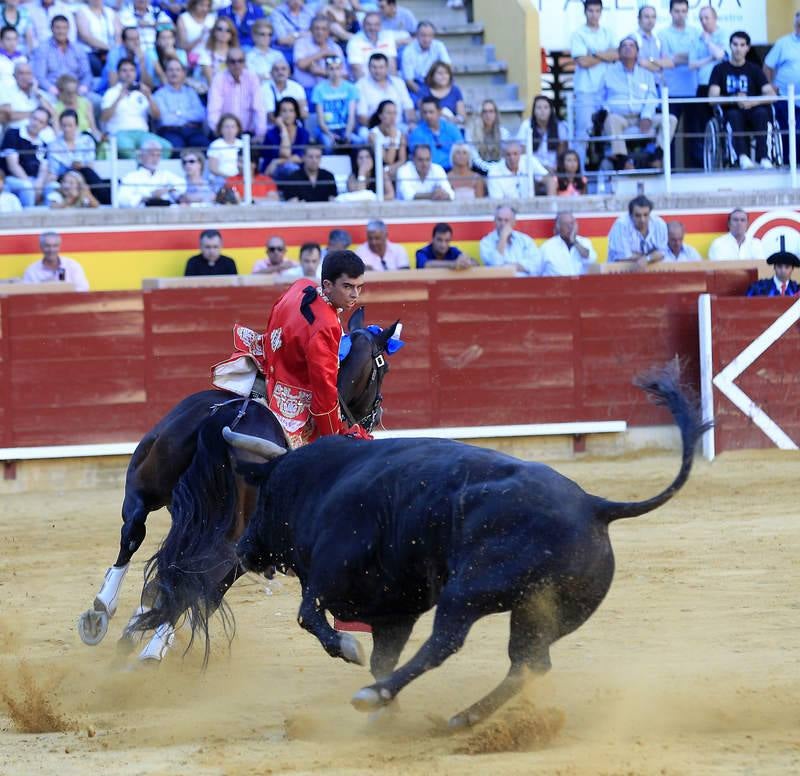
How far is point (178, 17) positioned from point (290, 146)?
1.74m

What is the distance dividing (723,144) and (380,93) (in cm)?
287

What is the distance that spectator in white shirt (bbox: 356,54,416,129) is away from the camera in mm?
11703

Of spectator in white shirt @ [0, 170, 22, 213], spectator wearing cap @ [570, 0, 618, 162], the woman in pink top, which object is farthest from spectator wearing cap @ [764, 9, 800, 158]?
spectator in white shirt @ [0, 170, 22, 213]

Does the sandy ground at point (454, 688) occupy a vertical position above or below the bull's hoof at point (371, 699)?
below

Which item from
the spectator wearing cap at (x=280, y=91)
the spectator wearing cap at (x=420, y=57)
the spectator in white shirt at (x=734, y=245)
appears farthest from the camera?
the spectator wearing cap at (x=420, y=57)

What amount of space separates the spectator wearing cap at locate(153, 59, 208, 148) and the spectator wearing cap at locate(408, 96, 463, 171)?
169cm

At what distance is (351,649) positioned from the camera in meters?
3.82

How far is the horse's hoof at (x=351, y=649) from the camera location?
12.5ft

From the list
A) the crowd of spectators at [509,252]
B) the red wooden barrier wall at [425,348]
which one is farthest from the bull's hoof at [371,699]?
the crowd of spectators at [509,252]

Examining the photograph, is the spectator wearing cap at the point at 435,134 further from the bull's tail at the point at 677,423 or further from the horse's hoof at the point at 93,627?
the bull's tail at the point at 677,423

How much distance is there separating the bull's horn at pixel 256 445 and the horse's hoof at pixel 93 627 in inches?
A: 49.1

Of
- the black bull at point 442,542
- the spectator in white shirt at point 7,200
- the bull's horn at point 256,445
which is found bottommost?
the black bull at point 442,542

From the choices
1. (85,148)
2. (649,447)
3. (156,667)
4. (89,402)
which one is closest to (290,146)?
(85,148)

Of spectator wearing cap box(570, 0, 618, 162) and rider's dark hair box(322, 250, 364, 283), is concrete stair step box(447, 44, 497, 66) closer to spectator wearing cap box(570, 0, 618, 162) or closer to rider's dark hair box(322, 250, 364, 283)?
spectator wearing cap box(570, 0, 618, 162)
